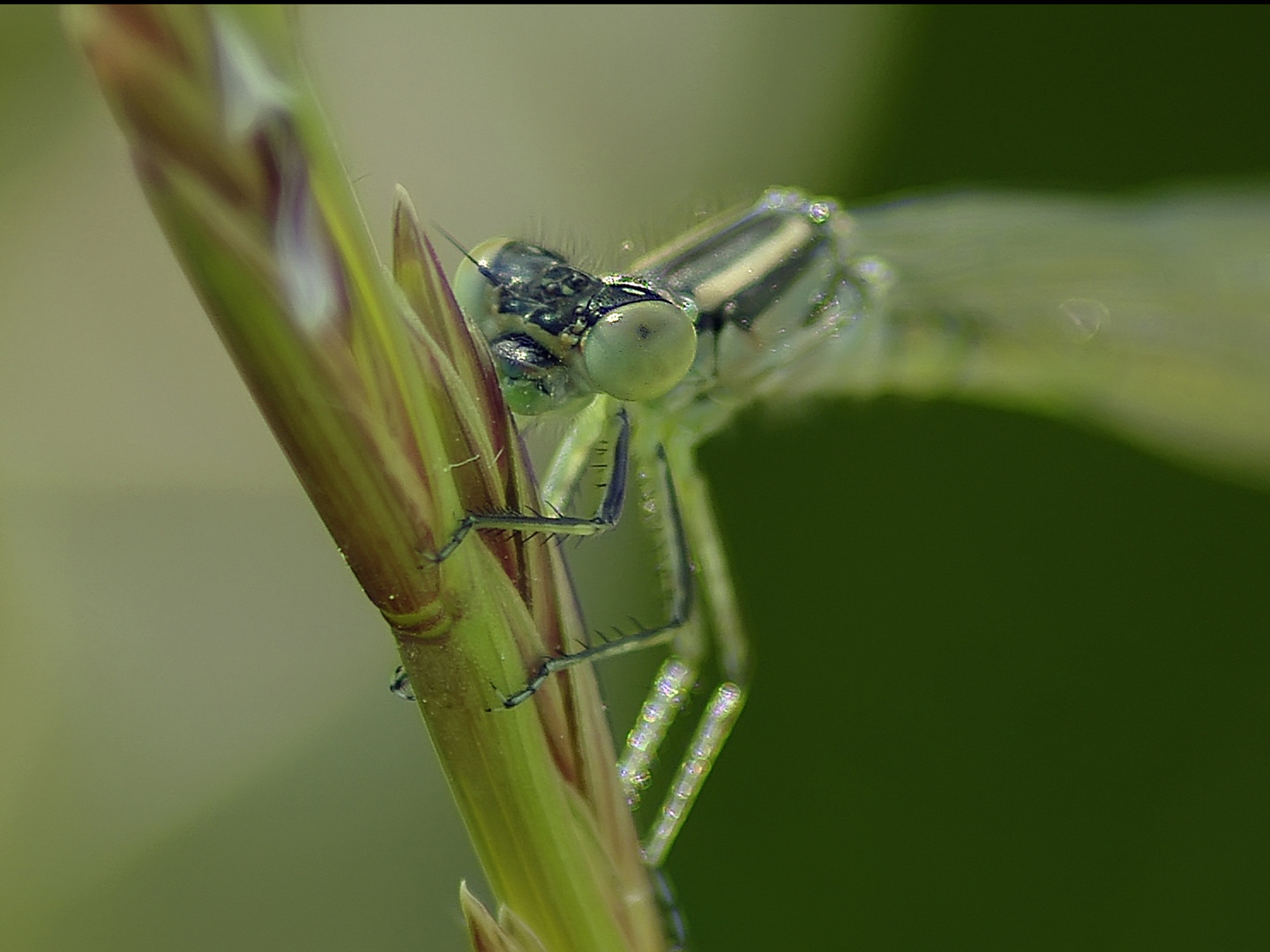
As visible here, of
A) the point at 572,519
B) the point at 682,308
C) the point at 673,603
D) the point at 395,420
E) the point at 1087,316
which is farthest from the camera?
the point at 1087,316

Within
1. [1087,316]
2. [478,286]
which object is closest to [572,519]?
[478,286]

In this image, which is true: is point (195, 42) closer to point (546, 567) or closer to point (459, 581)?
point (459, 581)

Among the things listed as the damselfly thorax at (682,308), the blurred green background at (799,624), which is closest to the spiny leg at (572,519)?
the damselfly thorax at (682,308)

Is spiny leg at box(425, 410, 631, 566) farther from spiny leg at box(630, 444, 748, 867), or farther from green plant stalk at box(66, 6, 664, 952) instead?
spiny leg at box(630, 444, 748, 867)

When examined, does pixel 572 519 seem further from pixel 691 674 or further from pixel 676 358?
pixel 691 674

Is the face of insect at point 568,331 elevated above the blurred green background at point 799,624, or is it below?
above

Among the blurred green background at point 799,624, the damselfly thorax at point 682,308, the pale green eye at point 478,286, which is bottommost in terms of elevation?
the blurred green background at point 799,624

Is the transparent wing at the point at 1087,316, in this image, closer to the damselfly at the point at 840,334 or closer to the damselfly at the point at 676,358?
the damselfly at the point at 840,334
